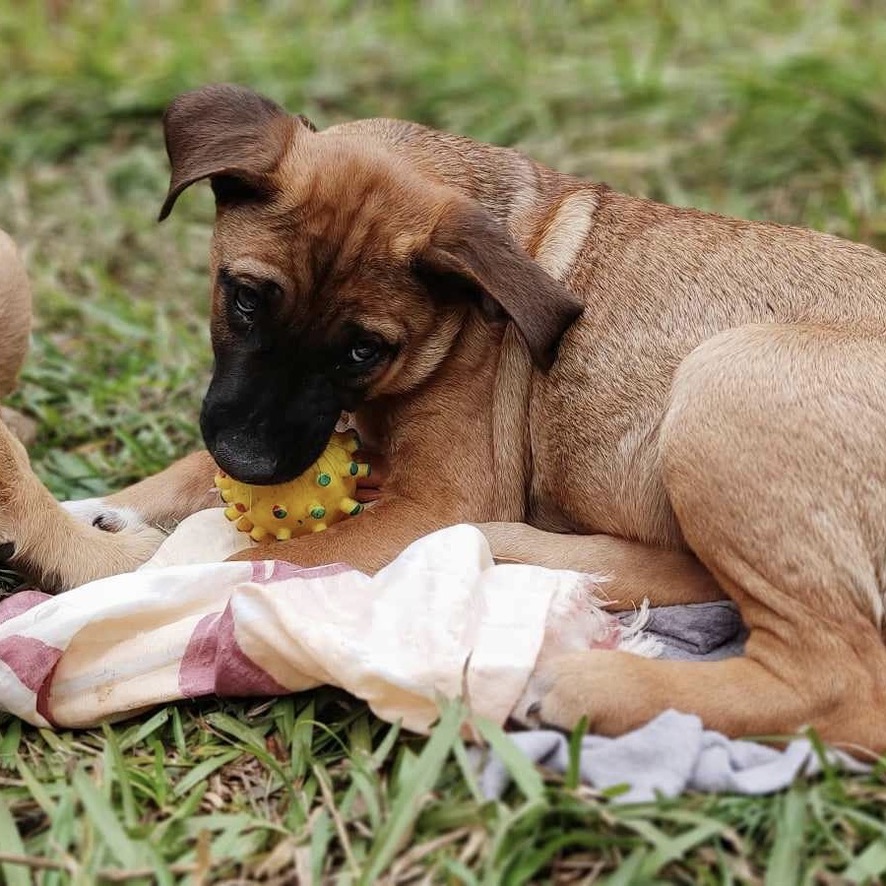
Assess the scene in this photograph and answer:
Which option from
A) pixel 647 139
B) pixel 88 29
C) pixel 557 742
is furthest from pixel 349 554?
pixel 88 29

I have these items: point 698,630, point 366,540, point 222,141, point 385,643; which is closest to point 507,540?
point 366,540

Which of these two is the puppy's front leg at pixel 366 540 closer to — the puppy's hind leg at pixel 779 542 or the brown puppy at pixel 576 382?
the brown puppy at pixel 576 382

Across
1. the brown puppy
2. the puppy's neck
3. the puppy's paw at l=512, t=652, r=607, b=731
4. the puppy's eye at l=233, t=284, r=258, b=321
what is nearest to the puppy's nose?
the brown puppy

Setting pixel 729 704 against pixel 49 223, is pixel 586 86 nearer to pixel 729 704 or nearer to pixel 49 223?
pixel 49 223

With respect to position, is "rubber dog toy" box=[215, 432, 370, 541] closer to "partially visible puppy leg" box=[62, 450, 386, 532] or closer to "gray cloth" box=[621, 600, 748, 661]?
"partially visible puppy leg" box=[62, 450, 386, 532]

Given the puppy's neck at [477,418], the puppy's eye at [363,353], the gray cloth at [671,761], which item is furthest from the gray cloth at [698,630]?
the puppy's eye at [363,353]
